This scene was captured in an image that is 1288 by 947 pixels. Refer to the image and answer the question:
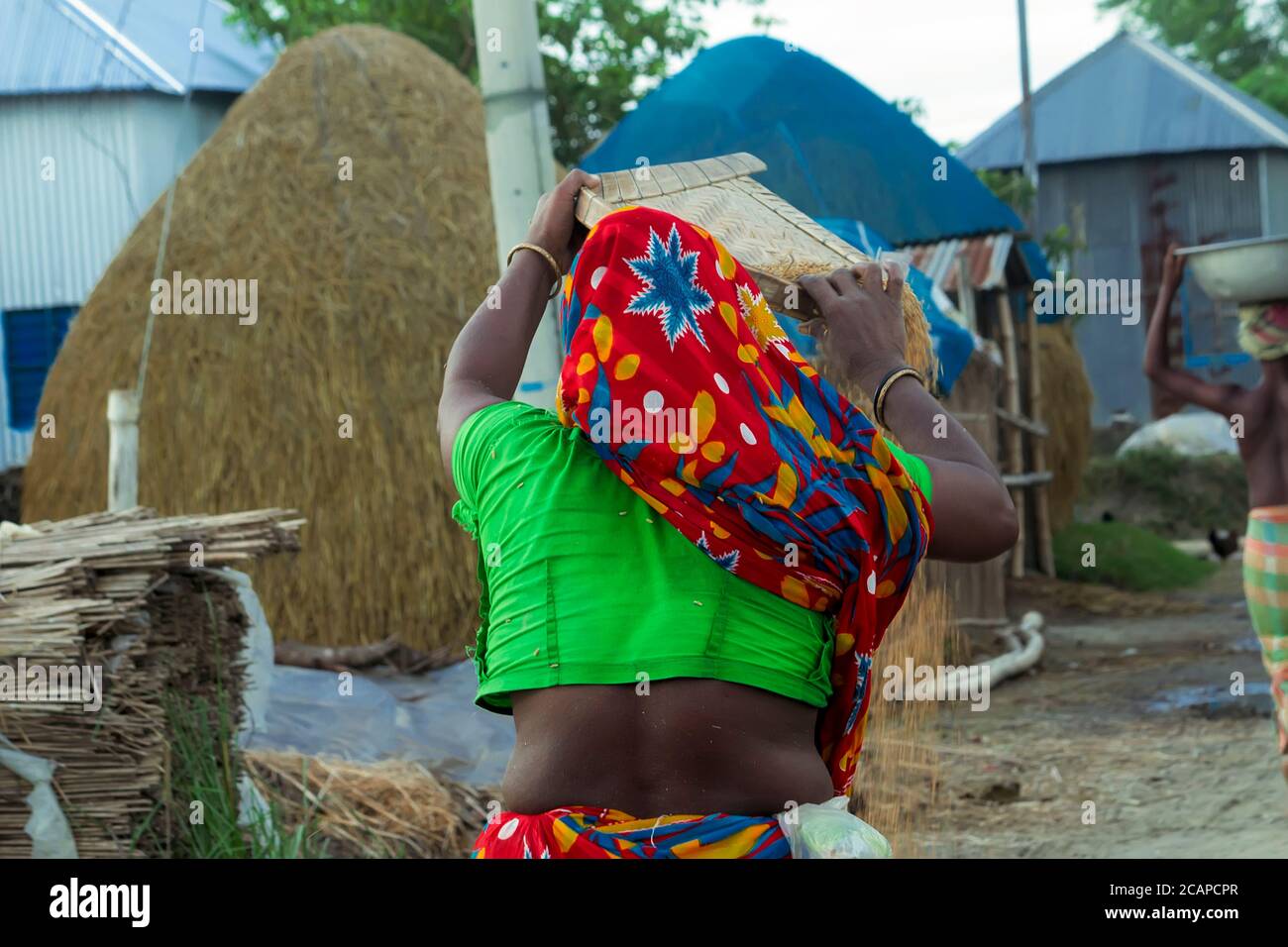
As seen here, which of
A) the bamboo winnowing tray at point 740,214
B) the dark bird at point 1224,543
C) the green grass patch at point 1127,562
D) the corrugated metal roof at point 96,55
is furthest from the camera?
the corrugated metal roof at point 96,55

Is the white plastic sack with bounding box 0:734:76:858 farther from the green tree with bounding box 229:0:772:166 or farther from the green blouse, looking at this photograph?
the green tree with bounding box 229:0:772:166

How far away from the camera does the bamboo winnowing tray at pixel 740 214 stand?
205 cm

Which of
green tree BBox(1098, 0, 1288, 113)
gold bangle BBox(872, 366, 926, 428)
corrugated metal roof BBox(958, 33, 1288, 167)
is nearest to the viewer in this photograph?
gold bangle BBox(872, 366, 926, 428)

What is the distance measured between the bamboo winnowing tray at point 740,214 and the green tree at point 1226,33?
83.9 ft

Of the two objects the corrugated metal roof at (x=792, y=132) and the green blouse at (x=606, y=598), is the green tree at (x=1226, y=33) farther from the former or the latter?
the green blouse at (x=606, y=598)

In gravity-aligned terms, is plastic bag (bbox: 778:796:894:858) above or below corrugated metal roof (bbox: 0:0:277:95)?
below

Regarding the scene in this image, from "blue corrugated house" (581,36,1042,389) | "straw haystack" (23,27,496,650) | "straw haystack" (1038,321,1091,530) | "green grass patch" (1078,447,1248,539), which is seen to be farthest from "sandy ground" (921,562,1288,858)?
"green grass patch" (1078,447,1248,539)

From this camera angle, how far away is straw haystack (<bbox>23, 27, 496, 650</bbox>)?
7.74 meters

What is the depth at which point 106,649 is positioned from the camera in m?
3.86

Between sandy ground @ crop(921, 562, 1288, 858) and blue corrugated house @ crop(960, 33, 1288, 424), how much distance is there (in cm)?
1330

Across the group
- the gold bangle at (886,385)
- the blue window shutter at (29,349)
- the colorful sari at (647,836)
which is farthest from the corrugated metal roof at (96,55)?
the colorful sari at (647,836)
